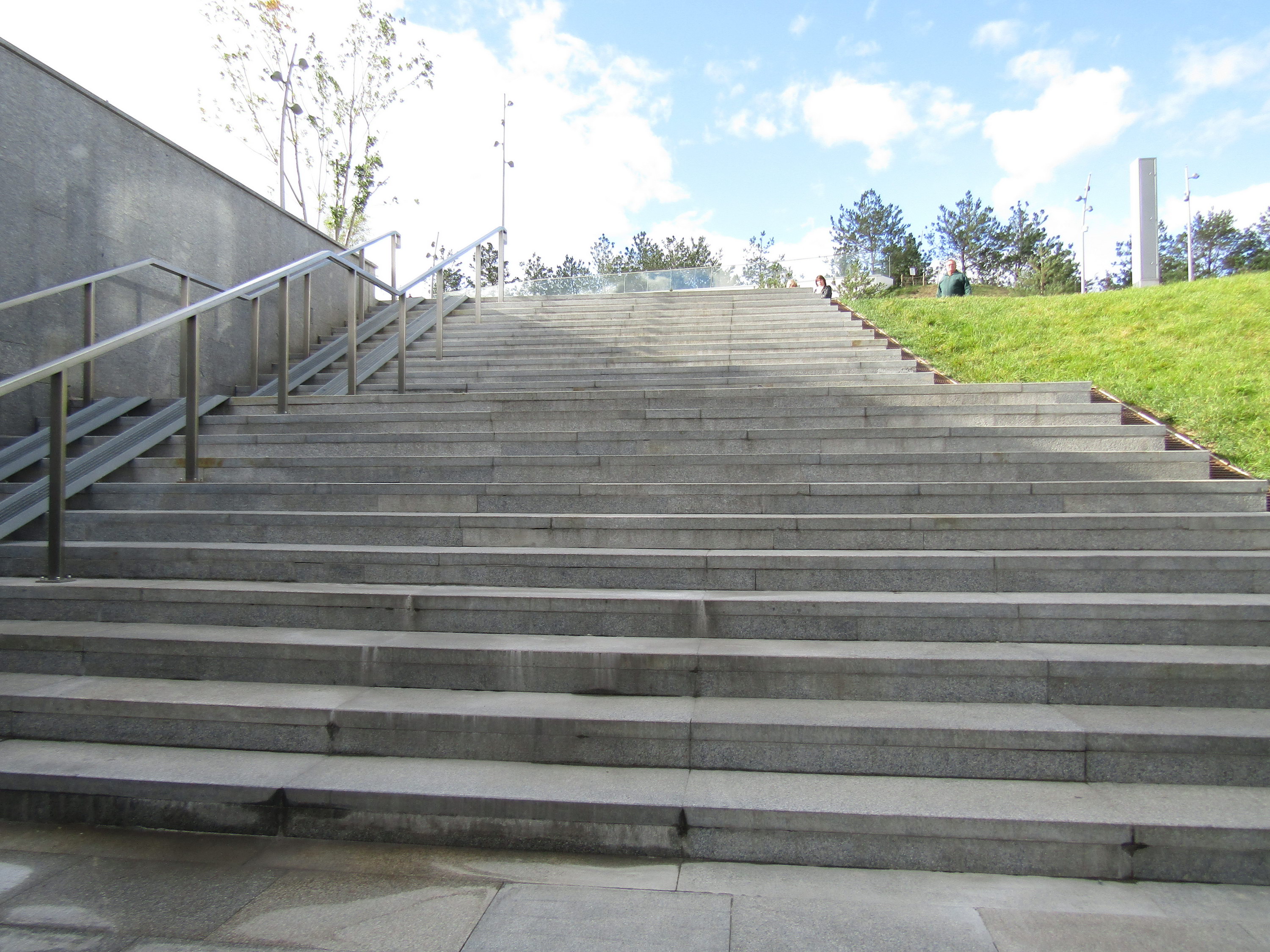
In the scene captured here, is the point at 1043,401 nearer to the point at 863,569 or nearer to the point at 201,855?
the point at 863,569

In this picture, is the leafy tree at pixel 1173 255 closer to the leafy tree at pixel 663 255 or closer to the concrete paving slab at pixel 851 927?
the leafy tree at pixel 663 255

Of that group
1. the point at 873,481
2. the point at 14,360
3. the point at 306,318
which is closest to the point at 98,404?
the point at 14,360

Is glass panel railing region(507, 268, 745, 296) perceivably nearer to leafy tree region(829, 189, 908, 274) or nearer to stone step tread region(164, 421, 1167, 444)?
stone step tread region(164, 421, 1167, 444)

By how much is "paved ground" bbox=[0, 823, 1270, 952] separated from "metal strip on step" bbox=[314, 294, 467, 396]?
4909mm

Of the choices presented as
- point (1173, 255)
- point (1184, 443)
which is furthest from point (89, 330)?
point (1173, 255)

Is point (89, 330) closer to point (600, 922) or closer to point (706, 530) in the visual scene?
point (706, 530)

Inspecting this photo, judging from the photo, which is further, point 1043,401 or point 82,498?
point 1043,401

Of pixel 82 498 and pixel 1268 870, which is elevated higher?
pixel 82 498

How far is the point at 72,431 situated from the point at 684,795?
217 inches

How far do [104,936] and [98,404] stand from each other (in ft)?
17.2

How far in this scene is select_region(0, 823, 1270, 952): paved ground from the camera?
230 cm

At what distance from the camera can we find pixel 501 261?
1381 cm

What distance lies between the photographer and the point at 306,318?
868 centimetres

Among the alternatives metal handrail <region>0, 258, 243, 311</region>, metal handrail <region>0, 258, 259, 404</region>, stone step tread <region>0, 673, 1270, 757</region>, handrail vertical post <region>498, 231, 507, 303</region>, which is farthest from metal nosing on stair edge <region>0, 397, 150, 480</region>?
handrail vertical post <region>498, 231, 507, 303</region>
